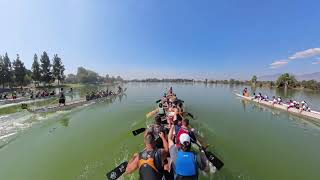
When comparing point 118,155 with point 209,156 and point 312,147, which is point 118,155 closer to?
point 209,156

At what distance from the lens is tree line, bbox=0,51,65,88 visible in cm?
6135

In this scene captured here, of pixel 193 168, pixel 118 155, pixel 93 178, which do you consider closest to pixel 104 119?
pixel 118 155

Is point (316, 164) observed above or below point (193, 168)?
below

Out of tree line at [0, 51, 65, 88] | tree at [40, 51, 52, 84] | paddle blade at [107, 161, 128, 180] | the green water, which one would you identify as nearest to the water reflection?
the green water

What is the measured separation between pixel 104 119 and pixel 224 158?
1350 cm

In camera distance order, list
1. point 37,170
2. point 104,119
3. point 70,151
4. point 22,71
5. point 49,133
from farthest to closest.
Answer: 1. point 22,71
2. point 104,119
3. point 49,133
4. point 70,151
5. point 37,170

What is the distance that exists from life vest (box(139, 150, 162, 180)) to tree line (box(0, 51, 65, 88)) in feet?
222

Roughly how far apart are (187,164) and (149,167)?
2.58ft

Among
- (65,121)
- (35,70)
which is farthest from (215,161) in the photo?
(35,70)

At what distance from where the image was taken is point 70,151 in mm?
12016

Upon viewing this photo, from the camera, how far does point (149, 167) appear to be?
422 cm

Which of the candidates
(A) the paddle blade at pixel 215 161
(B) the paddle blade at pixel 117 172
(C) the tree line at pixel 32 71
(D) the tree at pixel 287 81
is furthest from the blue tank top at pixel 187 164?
(D) the tree at pixel 287 81

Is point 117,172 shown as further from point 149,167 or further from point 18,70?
point 18,70

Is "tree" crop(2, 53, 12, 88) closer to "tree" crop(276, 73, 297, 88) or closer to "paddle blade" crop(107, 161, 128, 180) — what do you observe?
"paddle blade" crop(107, 161, 128, 180)
